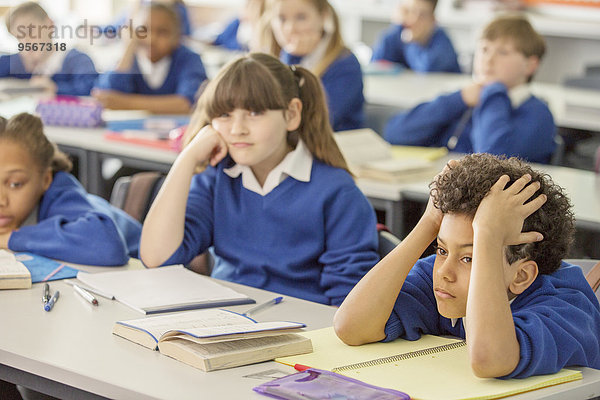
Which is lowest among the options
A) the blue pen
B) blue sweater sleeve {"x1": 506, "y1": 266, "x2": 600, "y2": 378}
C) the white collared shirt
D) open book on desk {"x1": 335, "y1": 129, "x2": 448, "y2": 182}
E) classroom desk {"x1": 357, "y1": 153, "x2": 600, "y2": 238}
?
classroom desk {"x1": 357, "y1": 153, "x2": 600, "y2": 238}

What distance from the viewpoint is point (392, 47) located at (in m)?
6.40

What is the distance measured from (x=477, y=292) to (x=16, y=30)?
292cm

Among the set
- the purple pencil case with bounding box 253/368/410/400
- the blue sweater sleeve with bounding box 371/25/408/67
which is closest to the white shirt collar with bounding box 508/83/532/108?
the purple pencil case with bounding box 253/368/410/400

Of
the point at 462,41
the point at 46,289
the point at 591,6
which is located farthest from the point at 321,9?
the point at 462,41

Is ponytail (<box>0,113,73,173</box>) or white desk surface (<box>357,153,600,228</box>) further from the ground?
ponytail (<box>0,113,73,173</box>)

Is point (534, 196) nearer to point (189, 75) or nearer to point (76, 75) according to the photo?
point (189, 75)

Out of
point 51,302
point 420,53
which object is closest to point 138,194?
point 51,302

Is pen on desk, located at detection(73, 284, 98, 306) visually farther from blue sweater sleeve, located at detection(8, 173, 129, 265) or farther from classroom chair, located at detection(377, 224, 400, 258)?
classroom chair, located at detection(377, 224, 400, 258)

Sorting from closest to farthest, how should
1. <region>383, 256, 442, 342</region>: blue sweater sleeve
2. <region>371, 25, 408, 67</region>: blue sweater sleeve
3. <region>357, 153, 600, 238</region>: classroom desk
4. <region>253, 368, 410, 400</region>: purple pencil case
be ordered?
<region>253, 368, 410, 400</region>: purple pencil case < <region>383, 256, 442, 342</region>: blue sweater sleeve < <region>357, 153, 600, 238</region>: classroom desk < <region>371, 25, 408, 67</region>: blue sweater sleeve

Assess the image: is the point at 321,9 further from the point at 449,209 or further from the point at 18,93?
the point at 449,209

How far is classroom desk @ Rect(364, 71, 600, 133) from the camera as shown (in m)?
4.34

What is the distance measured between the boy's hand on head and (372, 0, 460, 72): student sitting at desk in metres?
4.74

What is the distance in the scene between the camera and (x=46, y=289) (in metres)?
1.82

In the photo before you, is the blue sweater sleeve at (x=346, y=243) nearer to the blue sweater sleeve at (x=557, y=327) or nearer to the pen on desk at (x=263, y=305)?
the pen on desk at (x=263, y=305)
